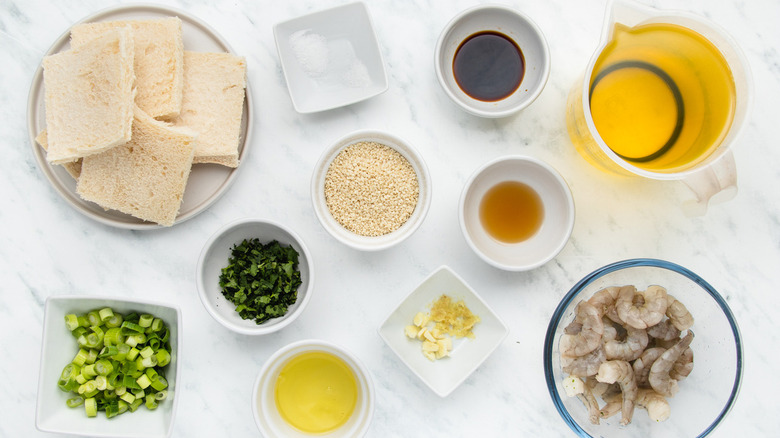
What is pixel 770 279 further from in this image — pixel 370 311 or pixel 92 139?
pixel 92 139

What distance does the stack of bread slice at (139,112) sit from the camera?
1.58 meters

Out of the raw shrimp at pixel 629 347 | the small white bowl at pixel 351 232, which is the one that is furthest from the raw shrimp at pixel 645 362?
the small white bowl at pixel 351 232

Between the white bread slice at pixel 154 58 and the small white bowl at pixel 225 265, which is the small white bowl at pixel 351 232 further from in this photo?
the white bread slice at pixel 154 58

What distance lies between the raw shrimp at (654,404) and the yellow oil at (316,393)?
818 millimetres

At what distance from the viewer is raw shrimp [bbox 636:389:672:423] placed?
1.57m

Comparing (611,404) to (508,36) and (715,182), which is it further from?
(508,36)

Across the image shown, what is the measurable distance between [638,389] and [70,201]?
174 cm

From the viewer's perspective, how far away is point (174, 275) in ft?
5.90

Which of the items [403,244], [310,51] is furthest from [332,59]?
[403,244]

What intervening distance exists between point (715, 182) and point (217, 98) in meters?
1.45

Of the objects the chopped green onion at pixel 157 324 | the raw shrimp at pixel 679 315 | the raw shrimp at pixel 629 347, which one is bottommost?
the chopped green onion at pixel 157 324

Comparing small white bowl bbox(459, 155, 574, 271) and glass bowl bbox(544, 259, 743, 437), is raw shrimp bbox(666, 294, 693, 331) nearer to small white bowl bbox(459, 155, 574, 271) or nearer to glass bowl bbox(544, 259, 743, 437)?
glass bowl bbox(544, 259, 743, 437)

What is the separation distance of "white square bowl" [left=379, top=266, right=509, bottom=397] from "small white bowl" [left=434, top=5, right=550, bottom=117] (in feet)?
1.70

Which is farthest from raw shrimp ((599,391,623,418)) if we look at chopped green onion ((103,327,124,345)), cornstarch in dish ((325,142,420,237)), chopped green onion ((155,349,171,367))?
chopped green onion ((103,327,124,345))
